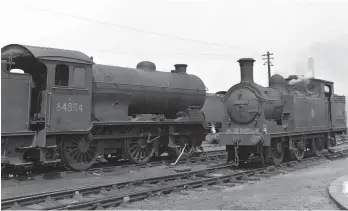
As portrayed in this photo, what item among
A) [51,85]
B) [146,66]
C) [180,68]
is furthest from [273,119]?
[51,85]

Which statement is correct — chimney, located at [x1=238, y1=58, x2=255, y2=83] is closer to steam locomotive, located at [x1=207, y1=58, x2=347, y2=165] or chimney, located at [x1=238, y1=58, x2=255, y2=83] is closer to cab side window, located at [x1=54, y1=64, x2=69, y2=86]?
steam locomotive, located at [x1=207, y1=58, x2=347, y2=165]

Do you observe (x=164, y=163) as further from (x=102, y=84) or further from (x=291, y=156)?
(x=291, y=156)

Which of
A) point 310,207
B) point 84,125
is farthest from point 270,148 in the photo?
point 84,125

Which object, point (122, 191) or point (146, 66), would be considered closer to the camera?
point (122, 191)

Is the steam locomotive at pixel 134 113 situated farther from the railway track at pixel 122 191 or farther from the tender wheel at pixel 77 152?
the railway track at pixel 122 191

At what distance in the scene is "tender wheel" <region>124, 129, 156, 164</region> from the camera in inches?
438

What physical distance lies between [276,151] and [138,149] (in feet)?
15.0

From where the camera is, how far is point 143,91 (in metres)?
11.5

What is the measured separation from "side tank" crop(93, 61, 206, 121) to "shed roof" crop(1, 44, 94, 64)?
0.95 metres

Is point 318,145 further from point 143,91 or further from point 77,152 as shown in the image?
point 77,152

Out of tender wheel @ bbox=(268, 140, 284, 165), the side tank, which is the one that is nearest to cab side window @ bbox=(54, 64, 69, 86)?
the side tank

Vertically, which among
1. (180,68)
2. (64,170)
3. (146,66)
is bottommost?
(64,170)

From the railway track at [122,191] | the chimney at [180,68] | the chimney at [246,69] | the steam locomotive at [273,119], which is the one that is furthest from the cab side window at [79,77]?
the chimney at [246,69]

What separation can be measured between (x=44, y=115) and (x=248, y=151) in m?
6.26
